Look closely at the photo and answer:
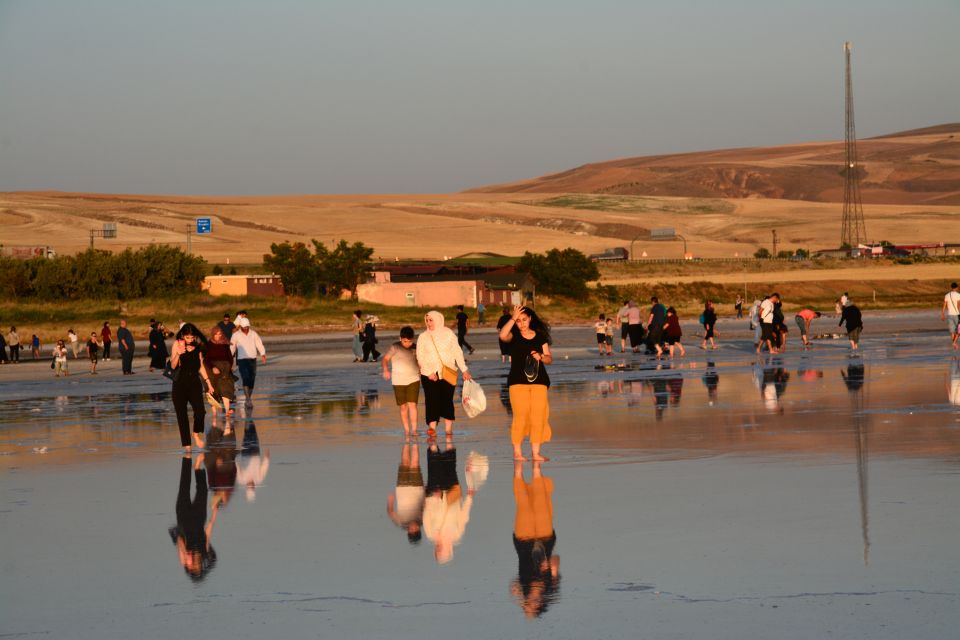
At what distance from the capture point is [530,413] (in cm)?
1502

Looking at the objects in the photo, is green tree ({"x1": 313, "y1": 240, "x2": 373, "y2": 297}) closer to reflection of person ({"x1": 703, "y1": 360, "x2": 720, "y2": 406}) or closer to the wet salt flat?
reflection of person ({"x1": 703, "y1": 360, "x2": 720, "y2": 406})

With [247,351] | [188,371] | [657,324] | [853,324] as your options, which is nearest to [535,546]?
[188,371]

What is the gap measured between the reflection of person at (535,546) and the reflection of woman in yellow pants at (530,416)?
3.67 feet

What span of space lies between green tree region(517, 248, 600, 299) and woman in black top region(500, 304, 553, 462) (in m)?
88.6

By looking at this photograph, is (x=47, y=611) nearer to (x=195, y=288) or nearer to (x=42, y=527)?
(x=42, y=527)

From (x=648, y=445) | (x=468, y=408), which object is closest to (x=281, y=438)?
(x=468, y=408)

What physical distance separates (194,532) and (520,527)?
8.02ft

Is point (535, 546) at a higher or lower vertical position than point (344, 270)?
lower

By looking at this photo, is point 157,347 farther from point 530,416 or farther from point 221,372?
point 530,416

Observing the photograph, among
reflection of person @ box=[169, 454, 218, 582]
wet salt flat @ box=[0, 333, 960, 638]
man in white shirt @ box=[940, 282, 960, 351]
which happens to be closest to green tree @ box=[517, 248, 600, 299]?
man in white shirt @ box=[940, 282, 960, 351]

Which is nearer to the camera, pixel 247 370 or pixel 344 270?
pixel 247 370

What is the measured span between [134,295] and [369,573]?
84617mm

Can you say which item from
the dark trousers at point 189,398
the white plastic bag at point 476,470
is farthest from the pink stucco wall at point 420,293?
the white plastic bag at point 476,470

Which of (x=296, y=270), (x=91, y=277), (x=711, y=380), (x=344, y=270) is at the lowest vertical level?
(x=711, y=380)
